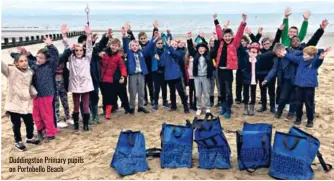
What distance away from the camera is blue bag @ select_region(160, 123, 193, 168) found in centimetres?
525

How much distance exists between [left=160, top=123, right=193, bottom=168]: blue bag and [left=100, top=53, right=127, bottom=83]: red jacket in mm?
2870

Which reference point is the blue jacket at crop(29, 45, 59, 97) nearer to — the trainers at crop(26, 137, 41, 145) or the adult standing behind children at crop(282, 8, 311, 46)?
the trainers at crop(26, 137, 41, 145)

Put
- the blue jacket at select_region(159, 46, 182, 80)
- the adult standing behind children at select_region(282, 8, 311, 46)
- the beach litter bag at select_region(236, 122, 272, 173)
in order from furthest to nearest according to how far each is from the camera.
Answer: the blue jacket at select_region(159, 46, 182, 80), the adult standing behind children at select_region(282, 8, 311, 46), the beach litter bag at select_region(236, 122, 272, 173)

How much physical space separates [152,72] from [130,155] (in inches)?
148

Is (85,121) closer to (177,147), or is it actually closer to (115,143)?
(115,143)

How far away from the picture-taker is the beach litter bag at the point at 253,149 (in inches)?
197

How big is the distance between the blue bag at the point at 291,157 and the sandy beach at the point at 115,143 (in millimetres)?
204

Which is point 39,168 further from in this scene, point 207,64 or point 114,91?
point 207,64

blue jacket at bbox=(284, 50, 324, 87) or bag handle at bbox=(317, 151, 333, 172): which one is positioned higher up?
blue jacket at bbox=(284, 50, 324, 87)

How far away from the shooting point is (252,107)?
832 centimetres

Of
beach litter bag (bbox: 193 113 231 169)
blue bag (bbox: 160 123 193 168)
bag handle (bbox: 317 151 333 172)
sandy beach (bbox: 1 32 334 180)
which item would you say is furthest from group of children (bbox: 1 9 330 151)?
beach litter bag (bbox: 193 113 231 169)

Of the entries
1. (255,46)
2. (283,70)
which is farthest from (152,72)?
(283,70)

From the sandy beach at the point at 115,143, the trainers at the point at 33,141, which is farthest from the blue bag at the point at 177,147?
the trainers at the point at 33,141

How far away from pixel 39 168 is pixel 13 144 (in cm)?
138
